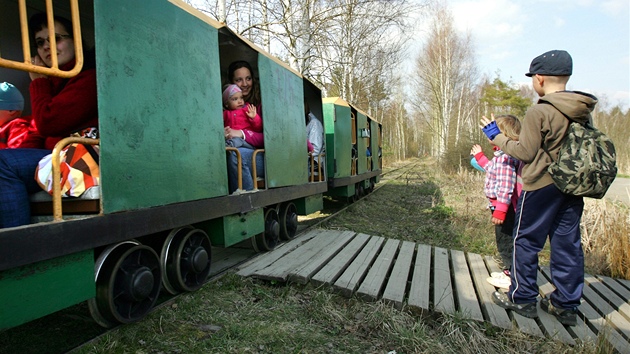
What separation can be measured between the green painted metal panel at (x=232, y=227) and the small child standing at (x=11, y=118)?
165 centimetres

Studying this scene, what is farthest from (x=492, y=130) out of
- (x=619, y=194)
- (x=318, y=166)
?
(x=619, y=194)

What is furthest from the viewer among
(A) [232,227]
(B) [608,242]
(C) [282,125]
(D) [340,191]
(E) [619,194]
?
(E) [619,194]

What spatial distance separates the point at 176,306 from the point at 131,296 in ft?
1.78

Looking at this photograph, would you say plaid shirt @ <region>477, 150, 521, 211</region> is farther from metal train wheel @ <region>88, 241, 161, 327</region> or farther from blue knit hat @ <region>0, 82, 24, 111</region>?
blue knit hat @ <region>0, 82, 24, 111</region>

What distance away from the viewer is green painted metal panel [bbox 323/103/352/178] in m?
7.96

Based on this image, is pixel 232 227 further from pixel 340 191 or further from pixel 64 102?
pixel 340 191

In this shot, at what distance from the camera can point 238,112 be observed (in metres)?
4.62

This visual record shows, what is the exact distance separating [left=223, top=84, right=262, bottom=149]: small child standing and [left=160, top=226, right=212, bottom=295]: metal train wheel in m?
1.44

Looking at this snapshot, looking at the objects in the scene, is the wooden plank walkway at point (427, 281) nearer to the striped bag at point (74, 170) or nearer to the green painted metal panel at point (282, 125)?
the green painted metal panel at point (282, 125)

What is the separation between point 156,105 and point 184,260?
54.9 inches

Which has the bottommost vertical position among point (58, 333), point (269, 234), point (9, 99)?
point (58, 333)

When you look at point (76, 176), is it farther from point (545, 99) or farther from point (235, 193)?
point (545, 99)

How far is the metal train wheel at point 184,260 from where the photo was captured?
320 cm

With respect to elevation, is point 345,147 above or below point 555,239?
above
